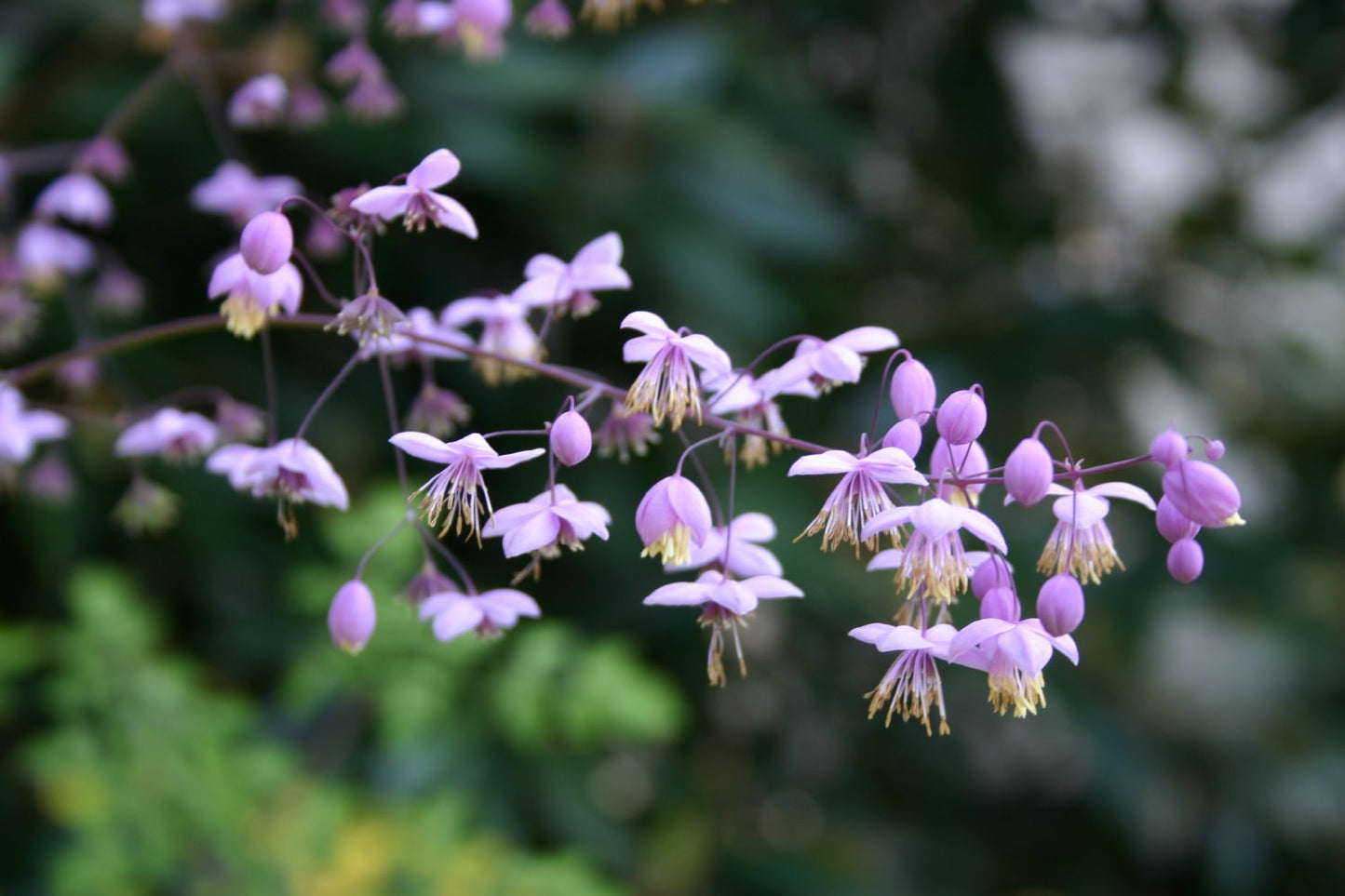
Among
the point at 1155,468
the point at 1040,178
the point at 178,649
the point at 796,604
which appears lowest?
the point at 178,649

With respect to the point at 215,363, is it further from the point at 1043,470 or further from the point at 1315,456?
the point at 1315,456

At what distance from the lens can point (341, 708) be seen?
4.81 feet

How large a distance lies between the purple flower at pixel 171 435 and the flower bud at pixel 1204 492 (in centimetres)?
43

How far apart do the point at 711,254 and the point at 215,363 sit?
639 mm

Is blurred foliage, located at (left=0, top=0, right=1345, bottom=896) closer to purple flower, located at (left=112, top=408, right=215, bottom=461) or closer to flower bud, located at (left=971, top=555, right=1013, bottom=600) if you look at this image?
purple flower, located at (left=112, top=408, right=215, bottom=461)

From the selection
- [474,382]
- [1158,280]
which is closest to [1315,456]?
[1158,280]

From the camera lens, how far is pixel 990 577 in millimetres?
418

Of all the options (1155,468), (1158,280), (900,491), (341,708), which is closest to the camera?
(900,491)

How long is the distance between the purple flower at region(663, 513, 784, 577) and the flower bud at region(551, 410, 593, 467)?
0.09m

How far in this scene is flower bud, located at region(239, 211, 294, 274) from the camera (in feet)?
1.31

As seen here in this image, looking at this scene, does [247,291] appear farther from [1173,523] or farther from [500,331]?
[1173,523]

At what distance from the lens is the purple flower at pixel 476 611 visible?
18.4 inches

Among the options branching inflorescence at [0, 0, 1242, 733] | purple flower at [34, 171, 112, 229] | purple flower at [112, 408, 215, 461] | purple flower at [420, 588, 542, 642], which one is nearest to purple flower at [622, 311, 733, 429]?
branching inflorescence at [0, 0, 1242, 733]

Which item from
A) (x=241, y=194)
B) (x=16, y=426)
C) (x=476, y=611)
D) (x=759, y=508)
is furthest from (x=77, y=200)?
(x=759, y=508)
